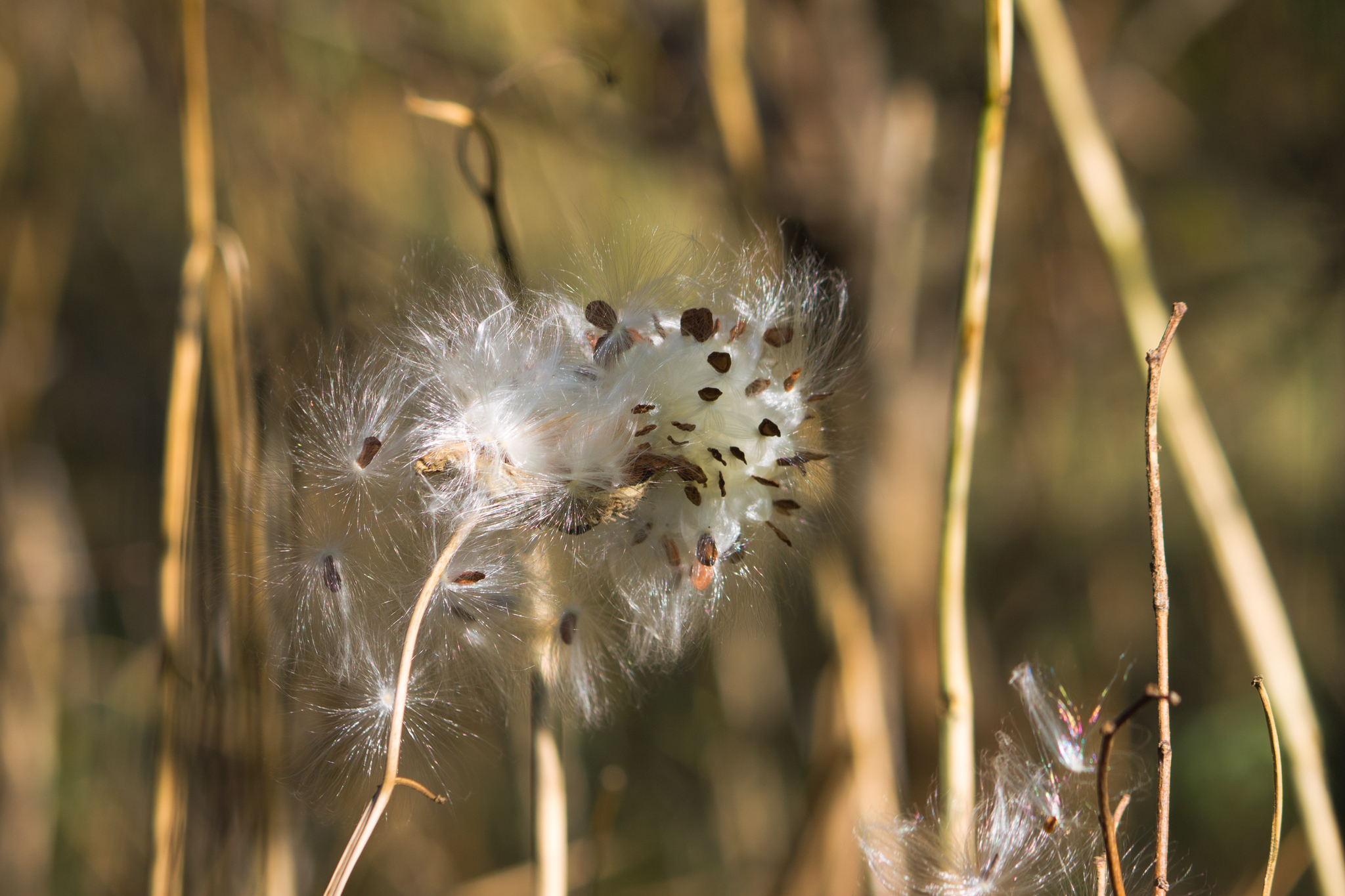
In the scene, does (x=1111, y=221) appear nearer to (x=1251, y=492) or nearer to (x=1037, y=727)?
(x=1037, y=727)

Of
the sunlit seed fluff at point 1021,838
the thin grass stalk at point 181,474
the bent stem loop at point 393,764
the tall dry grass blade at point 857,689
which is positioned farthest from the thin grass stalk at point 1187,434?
the thin grass stalk at point 181,474

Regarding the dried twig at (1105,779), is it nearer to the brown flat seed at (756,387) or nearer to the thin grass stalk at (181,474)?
the brown flat seed at (756,387)

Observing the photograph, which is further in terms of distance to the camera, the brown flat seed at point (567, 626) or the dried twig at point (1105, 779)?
the brown flat seed at point (567, 626)

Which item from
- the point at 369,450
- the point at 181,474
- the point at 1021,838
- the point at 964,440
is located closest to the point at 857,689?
the point at 1021,838

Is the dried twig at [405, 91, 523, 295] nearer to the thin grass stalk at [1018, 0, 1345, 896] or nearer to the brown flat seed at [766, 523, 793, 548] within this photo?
the brown flat seed at [766, 523, 793, 548]

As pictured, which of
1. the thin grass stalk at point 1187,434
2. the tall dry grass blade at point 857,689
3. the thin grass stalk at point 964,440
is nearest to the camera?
the thin grass stalk at point 964,440

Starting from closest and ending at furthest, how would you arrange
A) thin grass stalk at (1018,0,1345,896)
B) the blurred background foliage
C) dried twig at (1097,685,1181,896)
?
dried twig at (1097,685,1181,896) < thin grass stalk at (1018,0,1345,896) < the blurred background foliage

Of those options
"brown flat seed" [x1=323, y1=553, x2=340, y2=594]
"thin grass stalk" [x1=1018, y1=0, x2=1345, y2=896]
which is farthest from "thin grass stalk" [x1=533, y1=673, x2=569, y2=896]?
"thin grass stalk" [x1=1018, y1=0, x2=1345, y2=896]
